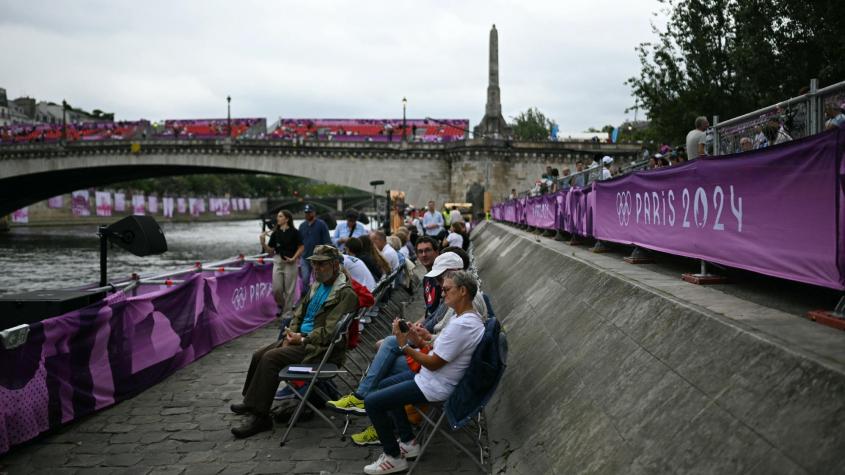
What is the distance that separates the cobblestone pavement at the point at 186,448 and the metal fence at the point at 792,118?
371cm

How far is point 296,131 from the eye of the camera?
62.3 m

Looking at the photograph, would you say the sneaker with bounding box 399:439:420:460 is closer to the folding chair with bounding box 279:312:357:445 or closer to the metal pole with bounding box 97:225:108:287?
the folding chair with bounding box 279:312:357:445

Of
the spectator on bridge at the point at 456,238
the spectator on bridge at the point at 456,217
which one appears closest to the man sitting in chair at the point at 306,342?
the spectator on bridge at the point at 456,238

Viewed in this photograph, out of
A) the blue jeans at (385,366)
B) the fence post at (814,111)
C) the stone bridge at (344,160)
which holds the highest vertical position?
the stone bridge at (344,160)

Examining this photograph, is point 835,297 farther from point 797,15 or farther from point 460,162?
point 460,162

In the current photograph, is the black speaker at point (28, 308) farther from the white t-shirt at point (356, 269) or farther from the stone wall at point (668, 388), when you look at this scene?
the stone wall at point (668, 388)

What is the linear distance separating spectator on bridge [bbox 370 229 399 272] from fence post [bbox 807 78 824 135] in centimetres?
701

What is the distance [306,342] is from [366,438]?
1109 mm

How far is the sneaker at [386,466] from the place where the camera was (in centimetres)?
482

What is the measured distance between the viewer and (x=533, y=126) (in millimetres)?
98562

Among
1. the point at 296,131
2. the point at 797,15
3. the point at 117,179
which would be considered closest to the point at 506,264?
the point at 797,15

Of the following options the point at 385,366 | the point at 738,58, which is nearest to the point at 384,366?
the point at 385,366

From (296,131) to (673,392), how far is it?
61478mm

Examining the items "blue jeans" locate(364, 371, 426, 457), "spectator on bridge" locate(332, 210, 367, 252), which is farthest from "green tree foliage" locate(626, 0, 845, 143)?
"blue jeans" locate(364, 371, 426, 457)
